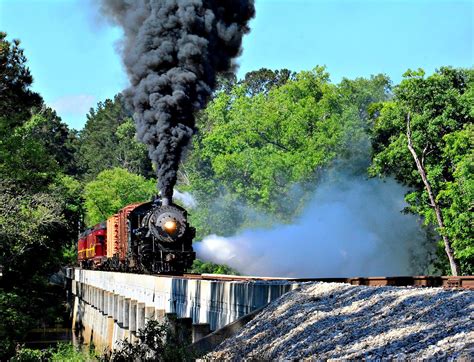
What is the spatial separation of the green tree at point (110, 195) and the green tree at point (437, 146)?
43481 mm

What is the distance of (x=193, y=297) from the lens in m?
19.3

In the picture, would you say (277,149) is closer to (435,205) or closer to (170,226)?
(435,205)

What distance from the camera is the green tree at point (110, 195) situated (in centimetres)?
8531

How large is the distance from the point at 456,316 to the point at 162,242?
20.8m

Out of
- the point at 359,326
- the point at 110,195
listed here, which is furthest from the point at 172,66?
the point at 110,195

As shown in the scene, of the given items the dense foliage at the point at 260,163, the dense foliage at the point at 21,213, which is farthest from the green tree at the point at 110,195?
the dense foliage at the point at 21,213

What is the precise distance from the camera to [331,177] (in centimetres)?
6438

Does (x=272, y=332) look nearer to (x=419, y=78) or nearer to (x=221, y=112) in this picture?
(x=419, y=78)

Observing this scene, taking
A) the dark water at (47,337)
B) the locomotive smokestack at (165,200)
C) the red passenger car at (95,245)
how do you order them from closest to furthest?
the locomotive smokestack at (165,200) < the red passenger car at (95,245) < the dark water at (47,337)

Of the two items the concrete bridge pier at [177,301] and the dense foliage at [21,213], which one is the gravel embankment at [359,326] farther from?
the dense foliage at [21,213]

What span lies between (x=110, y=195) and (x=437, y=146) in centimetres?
4884

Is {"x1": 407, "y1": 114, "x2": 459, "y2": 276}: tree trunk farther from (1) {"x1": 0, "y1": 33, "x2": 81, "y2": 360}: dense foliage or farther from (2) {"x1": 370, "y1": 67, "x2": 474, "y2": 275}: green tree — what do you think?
(1) {"x1": 0, "y1": 33, "x2": 81, "y2": 360}: dense foliage

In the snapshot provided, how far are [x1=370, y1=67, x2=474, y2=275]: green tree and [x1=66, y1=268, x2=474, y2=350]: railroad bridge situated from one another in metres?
16.2

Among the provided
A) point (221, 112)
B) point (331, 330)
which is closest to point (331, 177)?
point (221, 112)
